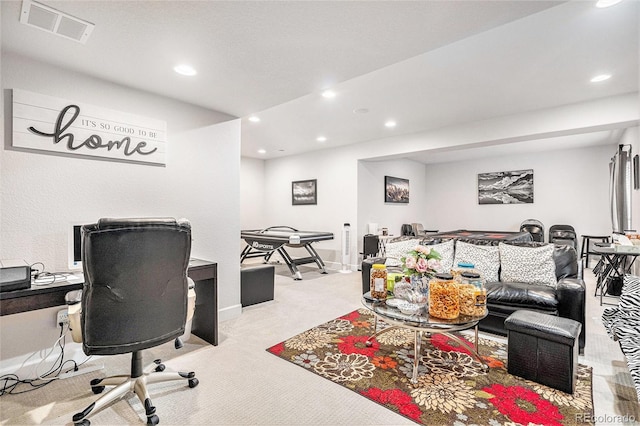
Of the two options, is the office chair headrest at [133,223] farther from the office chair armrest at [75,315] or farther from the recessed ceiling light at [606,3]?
the recessed ceiling light at [606,3]

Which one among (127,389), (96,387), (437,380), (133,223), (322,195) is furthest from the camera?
(322,195)

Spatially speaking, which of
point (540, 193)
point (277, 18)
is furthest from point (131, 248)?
point (540, 193)

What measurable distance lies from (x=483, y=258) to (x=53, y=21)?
4192 millimetres

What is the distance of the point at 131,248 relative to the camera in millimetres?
1668

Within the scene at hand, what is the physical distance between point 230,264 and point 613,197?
6.93 meters

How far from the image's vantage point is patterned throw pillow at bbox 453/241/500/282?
3363 mm

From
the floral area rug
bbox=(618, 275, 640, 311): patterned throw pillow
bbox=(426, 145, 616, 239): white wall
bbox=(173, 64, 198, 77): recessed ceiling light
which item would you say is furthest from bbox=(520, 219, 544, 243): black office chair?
bbox=(173, 64, 198, 77): recessed ceiling light

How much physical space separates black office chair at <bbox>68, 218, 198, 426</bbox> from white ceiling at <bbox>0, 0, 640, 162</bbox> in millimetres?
1274

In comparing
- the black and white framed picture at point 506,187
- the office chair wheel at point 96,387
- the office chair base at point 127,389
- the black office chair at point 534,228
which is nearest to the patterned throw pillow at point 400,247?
the office chair base at point 127,389

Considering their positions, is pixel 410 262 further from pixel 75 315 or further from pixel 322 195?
pixel 322 195

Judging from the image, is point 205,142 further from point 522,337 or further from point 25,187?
point 522,337

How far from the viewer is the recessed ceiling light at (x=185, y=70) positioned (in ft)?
8.00

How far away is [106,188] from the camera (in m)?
2.67

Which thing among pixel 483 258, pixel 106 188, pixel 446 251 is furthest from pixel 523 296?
pixel 106 188
